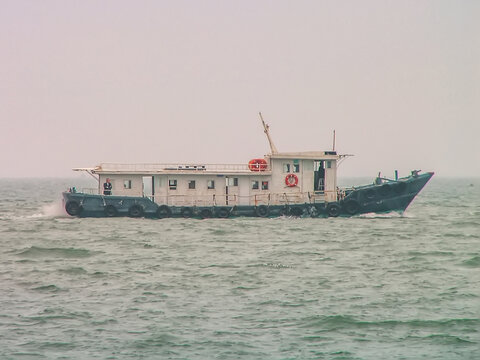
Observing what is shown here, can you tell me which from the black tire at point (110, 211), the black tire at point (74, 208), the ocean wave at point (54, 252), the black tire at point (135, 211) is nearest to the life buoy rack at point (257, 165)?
the black tire at point (135, 211)

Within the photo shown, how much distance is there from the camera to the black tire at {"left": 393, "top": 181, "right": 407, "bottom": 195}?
4155 cm

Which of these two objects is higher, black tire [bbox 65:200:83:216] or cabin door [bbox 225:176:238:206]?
cabin door [bbox 225:176:238:206]

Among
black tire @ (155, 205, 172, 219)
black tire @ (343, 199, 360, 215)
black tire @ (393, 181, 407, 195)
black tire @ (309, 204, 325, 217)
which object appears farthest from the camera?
black tire @ (343, 199, 360, 215)

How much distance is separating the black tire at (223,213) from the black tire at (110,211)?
6.35m

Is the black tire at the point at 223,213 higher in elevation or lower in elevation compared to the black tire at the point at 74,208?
lower

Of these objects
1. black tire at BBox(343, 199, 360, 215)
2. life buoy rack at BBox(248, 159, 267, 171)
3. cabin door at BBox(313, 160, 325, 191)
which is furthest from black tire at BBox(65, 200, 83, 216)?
black tire at BBox(343, 199, 360, 215)

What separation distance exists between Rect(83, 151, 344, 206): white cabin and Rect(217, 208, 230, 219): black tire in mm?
666

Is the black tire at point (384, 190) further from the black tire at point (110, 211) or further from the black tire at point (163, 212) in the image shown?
the black tire at point (110, 211)

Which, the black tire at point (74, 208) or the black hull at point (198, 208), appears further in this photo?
the black tire at point (74, 208)

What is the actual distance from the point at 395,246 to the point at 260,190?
1184 cm

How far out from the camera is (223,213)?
4134 cm

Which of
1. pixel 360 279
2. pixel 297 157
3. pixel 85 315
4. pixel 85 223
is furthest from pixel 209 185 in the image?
pixel 85 315

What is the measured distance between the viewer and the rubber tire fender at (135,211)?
4116 cm

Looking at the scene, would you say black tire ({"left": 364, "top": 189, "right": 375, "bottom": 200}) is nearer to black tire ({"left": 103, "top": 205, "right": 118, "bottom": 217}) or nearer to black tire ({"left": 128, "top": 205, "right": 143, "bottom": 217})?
black tire ({"left": 128, "top": 205, "right": 143, "bottom": 217})
